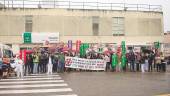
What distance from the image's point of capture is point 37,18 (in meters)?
47.8

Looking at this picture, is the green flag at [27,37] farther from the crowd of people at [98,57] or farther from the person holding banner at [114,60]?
the person holding banner at [114,60]

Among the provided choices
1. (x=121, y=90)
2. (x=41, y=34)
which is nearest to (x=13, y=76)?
(x=121, y=90)

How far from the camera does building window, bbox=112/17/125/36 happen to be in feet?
162

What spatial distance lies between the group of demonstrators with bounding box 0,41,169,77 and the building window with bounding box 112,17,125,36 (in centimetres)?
1801

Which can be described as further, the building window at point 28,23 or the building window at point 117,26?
the building window at point 117,26

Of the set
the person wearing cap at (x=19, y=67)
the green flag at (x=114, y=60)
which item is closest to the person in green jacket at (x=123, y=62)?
the green flag at (x=114, y=60)

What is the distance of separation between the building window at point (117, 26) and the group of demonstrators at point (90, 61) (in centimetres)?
1801

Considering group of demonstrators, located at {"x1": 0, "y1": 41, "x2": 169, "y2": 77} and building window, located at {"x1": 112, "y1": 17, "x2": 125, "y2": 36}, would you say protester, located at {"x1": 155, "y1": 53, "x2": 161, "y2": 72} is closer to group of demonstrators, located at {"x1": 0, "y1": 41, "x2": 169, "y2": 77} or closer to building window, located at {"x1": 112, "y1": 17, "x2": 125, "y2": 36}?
group of demonstrators, located at {"x1": 0, "y1": 41, "x2": 169, "y2": 77}

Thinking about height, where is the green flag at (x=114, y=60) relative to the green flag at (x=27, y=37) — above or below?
below

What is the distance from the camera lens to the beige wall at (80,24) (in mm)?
47250

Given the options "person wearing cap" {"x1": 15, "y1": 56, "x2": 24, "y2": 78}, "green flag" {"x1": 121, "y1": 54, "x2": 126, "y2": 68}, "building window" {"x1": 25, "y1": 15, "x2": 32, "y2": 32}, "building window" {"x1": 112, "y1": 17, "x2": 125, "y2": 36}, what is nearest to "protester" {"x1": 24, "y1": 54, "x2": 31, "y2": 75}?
"person wearing cap" {"x1": 15, "y1": 56, "x2": 24, "y2": 78}

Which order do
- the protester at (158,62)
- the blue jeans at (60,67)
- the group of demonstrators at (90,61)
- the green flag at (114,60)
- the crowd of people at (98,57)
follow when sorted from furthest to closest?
the protester at (158,62) < the green flag at (114,60) < the blue jeans at (60,67) < the group of demonstrators at (90,61) < the crowd of people at (98,57)

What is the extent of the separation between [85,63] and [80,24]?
753 inches

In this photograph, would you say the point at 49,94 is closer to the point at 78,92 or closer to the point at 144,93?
the point at 78,92
